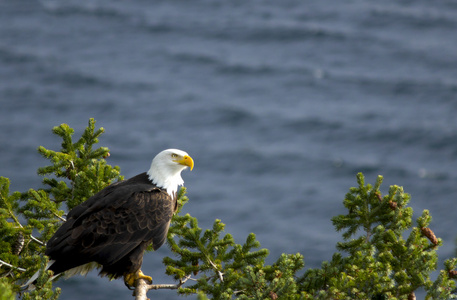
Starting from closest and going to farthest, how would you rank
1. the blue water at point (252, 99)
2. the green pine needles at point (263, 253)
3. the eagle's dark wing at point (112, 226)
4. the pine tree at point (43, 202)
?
the green pine needles at point (263, 253) < the pine tree at point (43, 202) < the eagle's dark wing at point (112, 226) < the blue water at point (252, 99)

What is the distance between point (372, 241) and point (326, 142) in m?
36.3

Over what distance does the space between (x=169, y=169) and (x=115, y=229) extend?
42.5 inches

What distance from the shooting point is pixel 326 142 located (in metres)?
42.8

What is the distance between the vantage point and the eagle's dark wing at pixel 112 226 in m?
7.81

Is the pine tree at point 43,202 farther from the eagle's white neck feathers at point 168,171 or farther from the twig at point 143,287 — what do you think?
the twig at point 143,287

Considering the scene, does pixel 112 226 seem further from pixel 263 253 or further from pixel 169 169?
pixel 263 253

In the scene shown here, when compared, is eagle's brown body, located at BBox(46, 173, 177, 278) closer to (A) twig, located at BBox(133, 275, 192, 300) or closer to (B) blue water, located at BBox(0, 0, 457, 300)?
(A) twig, located at BBox(133, 275, 192, 300)

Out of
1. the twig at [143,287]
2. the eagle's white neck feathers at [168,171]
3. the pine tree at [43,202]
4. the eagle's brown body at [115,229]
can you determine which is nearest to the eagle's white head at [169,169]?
the eagle's white neck feathers at [168,171]

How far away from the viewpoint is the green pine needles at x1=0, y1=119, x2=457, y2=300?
19.7ft

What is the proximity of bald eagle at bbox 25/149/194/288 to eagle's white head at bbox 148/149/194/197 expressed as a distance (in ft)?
0.04

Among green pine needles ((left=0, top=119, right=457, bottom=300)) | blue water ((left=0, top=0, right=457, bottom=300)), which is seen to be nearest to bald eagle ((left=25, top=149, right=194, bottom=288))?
green pine needles ((left=0, top=119, right=457, bottom=300))

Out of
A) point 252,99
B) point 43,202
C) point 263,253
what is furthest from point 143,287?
point 252,99

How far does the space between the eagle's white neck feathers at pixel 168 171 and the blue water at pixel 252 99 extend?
22.7m

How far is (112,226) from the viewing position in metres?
8.14
